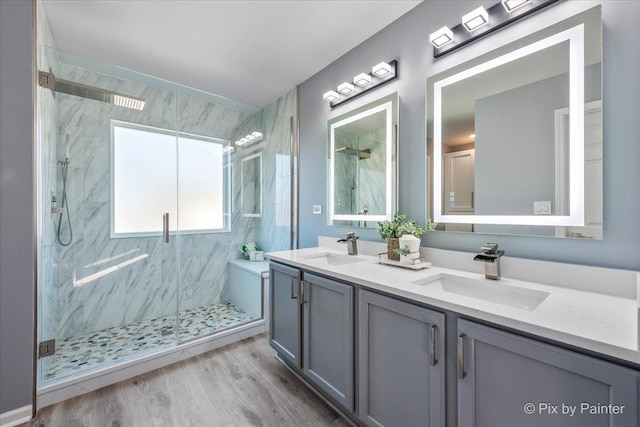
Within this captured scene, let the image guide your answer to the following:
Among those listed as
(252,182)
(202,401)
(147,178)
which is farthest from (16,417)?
(252,182)

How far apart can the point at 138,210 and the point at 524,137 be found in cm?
332

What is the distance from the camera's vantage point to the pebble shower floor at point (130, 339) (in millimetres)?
1989

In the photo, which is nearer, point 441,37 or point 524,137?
point 524,137

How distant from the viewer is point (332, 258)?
88.2 inches

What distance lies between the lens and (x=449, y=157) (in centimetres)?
164

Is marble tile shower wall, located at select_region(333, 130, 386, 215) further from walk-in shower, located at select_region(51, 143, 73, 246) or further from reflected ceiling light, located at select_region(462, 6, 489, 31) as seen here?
walk-in shower, located at select_region(51, 143, 73, 246)

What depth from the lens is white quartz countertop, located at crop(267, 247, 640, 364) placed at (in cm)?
72

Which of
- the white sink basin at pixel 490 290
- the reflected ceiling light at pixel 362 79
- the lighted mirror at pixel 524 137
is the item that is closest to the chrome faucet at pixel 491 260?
the white sink basin at pixel 490 290

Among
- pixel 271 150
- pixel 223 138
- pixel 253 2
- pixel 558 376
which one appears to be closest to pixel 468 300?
pixel 558 376

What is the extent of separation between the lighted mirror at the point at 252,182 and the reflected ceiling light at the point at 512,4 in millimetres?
2651

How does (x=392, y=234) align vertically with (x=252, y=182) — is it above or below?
below

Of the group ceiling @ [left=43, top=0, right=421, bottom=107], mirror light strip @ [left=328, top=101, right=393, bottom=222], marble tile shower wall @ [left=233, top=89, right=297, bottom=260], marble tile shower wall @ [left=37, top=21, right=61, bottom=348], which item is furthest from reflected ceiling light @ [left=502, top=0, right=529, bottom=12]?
marble tile shower wall @ [left=37, top=21, right=61, bottom=348]

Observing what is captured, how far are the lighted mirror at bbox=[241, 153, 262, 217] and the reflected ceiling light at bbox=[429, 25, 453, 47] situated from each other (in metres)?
2.30

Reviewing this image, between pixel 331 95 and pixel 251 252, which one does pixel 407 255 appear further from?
pixel 251 252
